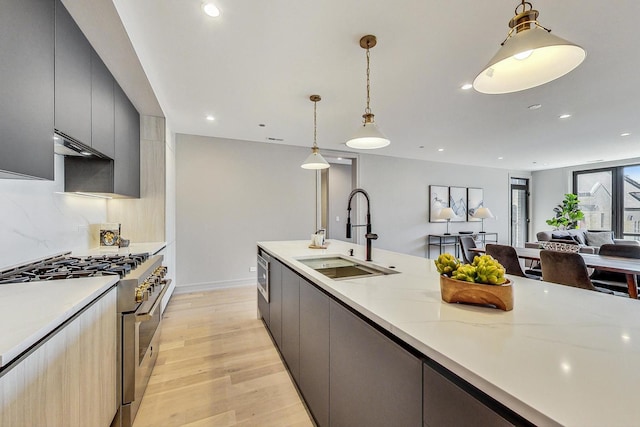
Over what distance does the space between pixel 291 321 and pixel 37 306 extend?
4.46 ft

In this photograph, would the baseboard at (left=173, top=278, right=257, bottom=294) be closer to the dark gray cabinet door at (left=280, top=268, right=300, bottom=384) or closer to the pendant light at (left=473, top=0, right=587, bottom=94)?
the dark gray cabinet door at (left=280, top=268, right=300, bottom=384)

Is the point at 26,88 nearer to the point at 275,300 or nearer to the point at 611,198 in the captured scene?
the point at 275,300

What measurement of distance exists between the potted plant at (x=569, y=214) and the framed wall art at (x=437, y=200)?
2.90m

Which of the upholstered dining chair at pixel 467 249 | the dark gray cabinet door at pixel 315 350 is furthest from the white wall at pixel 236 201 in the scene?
the dark gray cabinet door at pixel 315 350

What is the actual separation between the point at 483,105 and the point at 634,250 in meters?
2.46

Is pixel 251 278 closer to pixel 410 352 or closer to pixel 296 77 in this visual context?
pixel 296 77

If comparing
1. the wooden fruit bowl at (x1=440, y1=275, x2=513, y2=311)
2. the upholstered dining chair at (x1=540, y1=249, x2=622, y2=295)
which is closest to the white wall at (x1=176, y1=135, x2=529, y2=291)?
the upholstered dining chair at (x1=540, y1=249, x2=622, y2=295)

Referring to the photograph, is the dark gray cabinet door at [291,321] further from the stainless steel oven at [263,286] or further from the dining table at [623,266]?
the dining table at [623,266]

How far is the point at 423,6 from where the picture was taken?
66.1 inches

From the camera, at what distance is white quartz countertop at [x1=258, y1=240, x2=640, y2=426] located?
0.52 metres

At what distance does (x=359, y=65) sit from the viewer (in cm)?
234

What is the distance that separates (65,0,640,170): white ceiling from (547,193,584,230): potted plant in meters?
2.78

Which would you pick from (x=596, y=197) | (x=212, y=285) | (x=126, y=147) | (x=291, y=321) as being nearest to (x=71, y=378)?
(x=291, y=321)

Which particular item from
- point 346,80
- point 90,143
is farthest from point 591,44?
point 90,143
